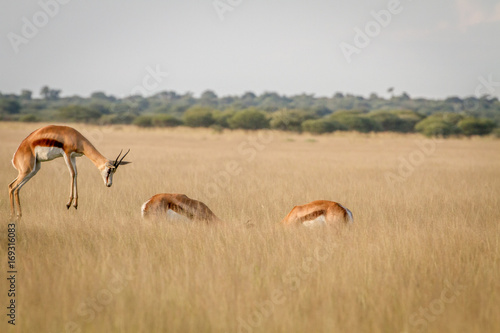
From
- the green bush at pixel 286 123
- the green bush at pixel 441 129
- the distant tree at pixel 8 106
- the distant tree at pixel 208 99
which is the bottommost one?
the green bush at pixel 441 129

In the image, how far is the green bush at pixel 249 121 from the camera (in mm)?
53156

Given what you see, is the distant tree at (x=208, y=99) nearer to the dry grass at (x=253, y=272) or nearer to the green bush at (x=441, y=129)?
the green bush at (x=441, y=129)

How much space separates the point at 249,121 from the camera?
5331cm

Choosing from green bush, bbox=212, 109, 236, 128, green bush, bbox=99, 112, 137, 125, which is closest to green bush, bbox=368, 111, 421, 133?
green bush, bbox=212, 109, 236, 128

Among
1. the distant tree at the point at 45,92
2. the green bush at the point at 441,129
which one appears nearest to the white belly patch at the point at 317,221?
the green bush at the point at 441,129

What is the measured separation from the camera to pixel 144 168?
555 inches

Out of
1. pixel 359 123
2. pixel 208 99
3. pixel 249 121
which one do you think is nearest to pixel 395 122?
pixel 359 123

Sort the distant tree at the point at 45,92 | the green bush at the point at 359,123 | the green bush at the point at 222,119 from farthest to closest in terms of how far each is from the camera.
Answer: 1. the distant tree at the point at 45,92
2. the green bush at the point at 222,119
3. the green bush at the point at 359,123

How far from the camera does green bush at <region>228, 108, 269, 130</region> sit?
53.2 meters

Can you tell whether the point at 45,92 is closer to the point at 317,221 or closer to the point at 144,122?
the point at 144,122

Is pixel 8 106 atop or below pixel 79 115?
atop

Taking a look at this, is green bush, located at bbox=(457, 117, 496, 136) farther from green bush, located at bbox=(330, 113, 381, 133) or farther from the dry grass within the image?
the dry grass

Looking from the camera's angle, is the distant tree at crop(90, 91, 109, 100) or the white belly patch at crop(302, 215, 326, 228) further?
the distant tree at crop(90, 91, 109, 100)

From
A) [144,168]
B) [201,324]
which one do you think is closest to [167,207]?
[201,324]
